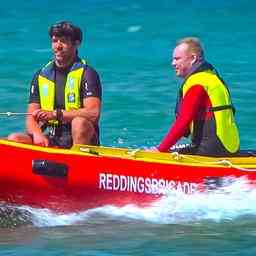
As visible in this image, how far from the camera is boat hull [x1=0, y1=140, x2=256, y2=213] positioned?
27.3 feet

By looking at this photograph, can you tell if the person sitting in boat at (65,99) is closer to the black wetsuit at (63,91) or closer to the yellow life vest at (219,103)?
the black wetsuit at (63,91)

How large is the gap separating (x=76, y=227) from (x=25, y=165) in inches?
24.6

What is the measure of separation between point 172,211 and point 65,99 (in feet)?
4.02

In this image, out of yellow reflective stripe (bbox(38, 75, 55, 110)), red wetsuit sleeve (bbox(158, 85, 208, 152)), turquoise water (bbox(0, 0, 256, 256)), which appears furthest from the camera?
yellow reflective stripe (bbox(38, 75, 55, 110))

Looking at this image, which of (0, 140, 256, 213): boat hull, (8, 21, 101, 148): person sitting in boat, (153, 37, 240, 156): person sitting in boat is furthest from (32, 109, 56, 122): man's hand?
(153, 37, 240, 156): person sitting in boat

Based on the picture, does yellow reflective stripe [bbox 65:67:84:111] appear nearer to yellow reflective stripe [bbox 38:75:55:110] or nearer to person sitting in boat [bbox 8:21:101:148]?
person sitting in boat [bbox 8:21:101:148]

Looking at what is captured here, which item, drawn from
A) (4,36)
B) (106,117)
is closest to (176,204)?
(106,117)

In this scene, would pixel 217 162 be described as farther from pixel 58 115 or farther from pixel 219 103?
pixel 58 115

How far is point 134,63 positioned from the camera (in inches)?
663

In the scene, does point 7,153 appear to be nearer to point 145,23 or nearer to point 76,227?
point 76,227

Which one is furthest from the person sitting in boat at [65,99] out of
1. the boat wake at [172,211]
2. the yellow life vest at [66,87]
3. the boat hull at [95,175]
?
the boat wake at [172,211]

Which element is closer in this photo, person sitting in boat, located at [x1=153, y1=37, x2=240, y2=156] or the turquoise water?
the turquoise water

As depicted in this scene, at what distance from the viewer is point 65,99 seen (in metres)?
8.87

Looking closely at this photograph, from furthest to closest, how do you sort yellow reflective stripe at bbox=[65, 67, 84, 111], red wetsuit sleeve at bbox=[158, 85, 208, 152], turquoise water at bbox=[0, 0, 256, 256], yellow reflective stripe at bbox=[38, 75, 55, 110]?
yellow reflective stripe at bbox=[38, 75, 55, 110]
yellow reflective stripe at bbox=[65, 67, 84, 111]
red wetsuit sleeve at bbox=[158, 85, 208, 152]
turquoise water at bbox=[0, 0, 256, 256]
